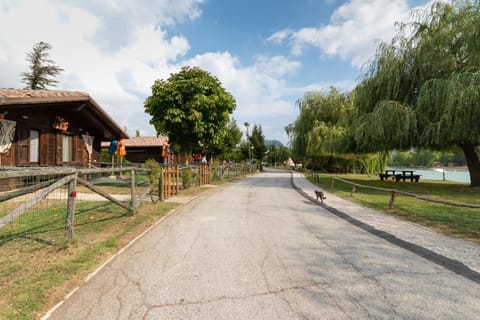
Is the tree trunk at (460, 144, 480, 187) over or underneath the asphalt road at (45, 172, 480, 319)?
over

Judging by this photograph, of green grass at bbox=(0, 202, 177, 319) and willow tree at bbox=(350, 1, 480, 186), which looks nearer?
green grass at bbox=(0, 202, 177, 319)

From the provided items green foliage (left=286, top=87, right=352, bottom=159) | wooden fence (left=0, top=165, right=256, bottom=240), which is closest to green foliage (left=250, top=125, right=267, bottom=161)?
green foliage (left=286, top=87, right=352, bottom=159)

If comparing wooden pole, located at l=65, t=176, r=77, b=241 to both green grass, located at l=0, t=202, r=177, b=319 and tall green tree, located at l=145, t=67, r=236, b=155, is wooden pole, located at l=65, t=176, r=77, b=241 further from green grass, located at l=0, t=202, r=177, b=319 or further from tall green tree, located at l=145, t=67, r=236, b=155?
tall green tree, located at l=145, t=67, r=236, b=155

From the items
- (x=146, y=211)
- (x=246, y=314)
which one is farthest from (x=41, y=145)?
(x=246, y=314)

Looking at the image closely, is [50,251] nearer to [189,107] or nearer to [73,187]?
[73,187]

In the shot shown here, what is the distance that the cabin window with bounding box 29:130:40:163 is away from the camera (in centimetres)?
1074

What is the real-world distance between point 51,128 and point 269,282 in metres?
12.5

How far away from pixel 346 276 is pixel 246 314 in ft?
5.20

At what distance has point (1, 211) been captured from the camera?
6.30 meters

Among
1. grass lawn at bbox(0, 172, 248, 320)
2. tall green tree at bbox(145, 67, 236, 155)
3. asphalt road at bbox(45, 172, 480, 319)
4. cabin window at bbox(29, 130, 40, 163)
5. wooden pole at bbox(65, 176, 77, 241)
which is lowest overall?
asphalt road at bbox(45, 172, 480, 319)

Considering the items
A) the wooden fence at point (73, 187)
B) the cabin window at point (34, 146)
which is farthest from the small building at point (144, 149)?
the cabin window at point (34, 146)

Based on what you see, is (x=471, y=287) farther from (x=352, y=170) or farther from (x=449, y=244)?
(x=352, y=170)

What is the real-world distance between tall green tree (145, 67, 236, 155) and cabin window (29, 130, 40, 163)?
16.9 feet

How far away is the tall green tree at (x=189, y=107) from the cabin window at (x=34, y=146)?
203 inches
